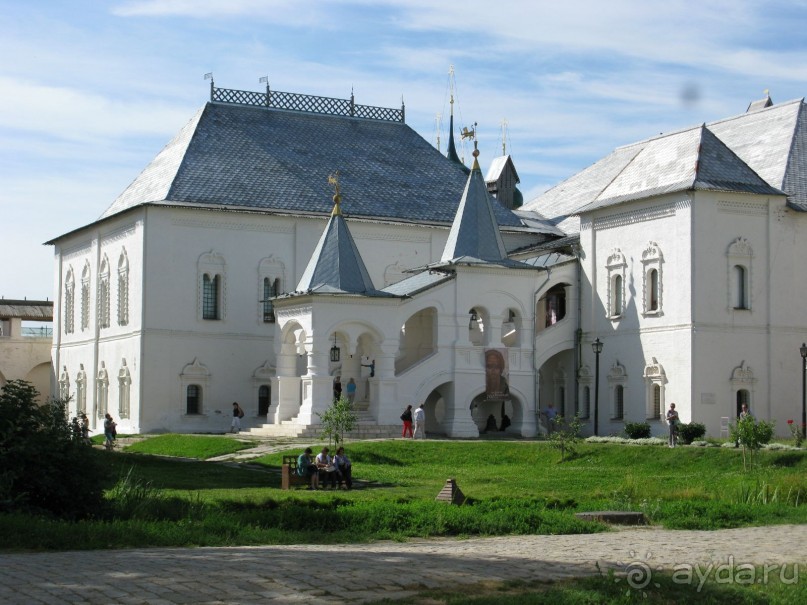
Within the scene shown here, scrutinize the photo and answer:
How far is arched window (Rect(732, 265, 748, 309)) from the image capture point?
Answer: 4356cm

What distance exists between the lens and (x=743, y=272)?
43812 mm

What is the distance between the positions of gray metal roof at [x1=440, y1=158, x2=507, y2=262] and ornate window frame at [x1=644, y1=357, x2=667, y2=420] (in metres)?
6.22

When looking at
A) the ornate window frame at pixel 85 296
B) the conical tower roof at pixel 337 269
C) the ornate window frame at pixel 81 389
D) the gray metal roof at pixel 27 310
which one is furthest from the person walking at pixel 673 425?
the gray metal roof at pixel 27 310

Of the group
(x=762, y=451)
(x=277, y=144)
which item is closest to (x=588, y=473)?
(x=762, y=451)

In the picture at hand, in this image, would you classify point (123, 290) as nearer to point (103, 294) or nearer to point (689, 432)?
point (103, 294)

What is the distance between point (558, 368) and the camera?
49.0 metres

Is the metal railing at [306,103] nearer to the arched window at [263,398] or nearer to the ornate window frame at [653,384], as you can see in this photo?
the arched window at [263,398]

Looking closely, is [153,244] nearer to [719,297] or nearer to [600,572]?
[719,297]

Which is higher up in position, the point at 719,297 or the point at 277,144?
the point at 277,144

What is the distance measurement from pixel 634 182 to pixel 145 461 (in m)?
20.2

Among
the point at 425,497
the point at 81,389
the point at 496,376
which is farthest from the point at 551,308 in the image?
the point at 425,497

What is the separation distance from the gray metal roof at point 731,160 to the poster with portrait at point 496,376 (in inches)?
238

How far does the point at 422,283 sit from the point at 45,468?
27.3 meters

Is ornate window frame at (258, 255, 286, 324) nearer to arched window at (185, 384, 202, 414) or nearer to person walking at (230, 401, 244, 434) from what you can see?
arched window at (185, 384, 202, 414)
